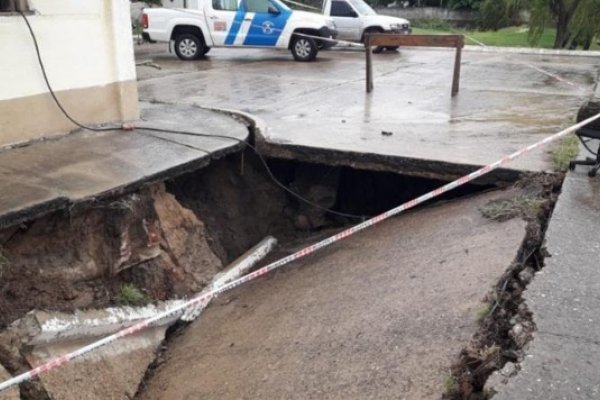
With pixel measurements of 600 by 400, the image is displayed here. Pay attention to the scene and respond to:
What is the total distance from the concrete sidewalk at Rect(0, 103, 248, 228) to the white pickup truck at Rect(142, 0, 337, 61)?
28.3 feet

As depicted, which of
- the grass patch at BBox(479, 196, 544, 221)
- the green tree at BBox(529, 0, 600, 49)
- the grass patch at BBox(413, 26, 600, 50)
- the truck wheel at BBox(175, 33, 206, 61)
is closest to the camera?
the grass patch at BBox(479, 196, 544, 221)

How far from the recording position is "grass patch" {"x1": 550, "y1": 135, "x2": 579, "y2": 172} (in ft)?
19.1

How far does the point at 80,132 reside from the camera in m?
6.83

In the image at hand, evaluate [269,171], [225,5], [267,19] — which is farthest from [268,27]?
[269,171]

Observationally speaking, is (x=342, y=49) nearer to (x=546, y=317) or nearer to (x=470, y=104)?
(x=470, y=104)

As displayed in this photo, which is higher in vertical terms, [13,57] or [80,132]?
[13,57]

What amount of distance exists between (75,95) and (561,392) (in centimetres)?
577

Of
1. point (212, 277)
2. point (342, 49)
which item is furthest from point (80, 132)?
point (342, 49)

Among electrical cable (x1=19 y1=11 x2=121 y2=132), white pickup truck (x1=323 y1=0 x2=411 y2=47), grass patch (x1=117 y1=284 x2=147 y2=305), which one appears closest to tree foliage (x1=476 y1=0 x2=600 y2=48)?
white pickup truck (x1=323 y1=0 x2=411 y2=47)

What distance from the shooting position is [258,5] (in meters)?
15.7

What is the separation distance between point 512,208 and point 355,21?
14.7 metres

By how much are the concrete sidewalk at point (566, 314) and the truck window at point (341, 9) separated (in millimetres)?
14966

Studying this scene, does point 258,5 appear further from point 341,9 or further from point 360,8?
point 360,8

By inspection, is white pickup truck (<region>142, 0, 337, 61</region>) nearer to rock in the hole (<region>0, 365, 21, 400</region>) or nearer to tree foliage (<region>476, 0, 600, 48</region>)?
tree foliage (<region>476, 0, 600, 48</region>)
